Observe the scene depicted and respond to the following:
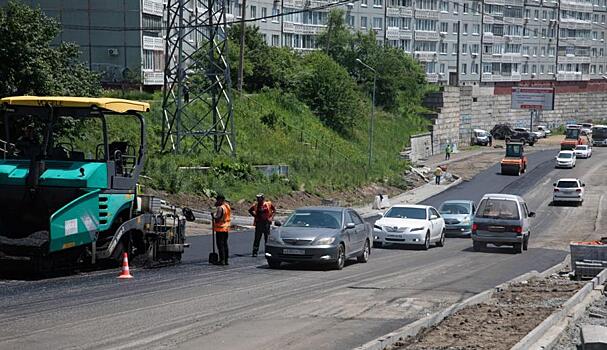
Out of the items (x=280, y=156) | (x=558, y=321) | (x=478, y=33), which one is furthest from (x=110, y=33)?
(x=478, y=33)

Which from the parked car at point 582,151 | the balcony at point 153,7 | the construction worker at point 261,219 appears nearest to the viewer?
the construction worker at point 261,219

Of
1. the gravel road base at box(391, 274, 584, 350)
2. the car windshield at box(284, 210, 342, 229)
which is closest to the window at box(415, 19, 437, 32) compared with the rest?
the car windshield at box(284, 210, 342, 229)

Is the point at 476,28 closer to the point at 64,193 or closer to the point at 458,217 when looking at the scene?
the point at 458,217

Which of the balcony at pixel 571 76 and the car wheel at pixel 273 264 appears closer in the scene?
the car wheel at pixel 273 264

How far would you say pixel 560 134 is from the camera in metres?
129

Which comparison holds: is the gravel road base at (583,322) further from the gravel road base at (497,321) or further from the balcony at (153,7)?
the balcony at (153,7)

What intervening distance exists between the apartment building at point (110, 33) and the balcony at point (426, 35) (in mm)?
56734

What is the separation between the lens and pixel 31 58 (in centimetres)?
3722

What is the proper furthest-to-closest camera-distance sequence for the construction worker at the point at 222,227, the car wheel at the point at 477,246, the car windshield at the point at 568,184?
the car windshield at the point at 568,184
the car wheel at the point at 477,246
the construction worker at the point at 222,227

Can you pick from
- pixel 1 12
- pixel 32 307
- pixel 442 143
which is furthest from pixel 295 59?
pixel 32 307

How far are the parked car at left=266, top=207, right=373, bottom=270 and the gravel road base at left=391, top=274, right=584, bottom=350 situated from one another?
4.51 meters

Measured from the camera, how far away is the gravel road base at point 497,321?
13.6 m

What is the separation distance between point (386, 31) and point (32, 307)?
96.9m

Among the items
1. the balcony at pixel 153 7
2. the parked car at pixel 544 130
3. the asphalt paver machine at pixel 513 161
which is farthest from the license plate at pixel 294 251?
the parked car at pixel 544 130
